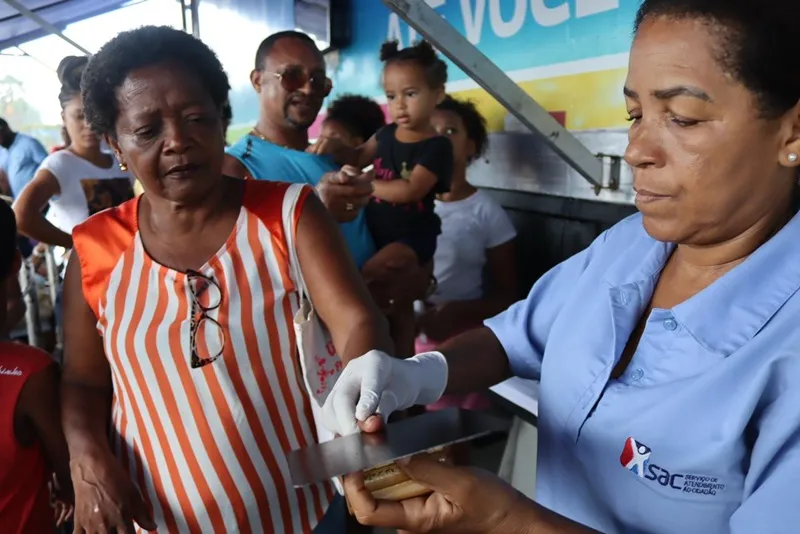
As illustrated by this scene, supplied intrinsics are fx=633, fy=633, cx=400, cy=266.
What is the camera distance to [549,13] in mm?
2100

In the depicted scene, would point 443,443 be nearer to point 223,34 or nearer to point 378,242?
point 378,242

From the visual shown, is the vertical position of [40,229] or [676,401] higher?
[40,229]

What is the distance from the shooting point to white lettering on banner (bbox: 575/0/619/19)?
189cm

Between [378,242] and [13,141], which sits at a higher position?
[13,141]

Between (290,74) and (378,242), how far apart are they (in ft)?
1.97

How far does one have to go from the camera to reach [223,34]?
544 cm

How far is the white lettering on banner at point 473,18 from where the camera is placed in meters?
2.42

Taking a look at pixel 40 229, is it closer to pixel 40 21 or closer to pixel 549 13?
pixel 549 13

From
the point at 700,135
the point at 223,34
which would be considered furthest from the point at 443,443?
the point at 223,34

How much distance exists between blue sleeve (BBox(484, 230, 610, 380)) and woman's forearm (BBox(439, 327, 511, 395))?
0.05 ft

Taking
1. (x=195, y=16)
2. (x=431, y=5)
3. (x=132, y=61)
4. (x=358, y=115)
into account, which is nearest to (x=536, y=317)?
(x=132, y=61)

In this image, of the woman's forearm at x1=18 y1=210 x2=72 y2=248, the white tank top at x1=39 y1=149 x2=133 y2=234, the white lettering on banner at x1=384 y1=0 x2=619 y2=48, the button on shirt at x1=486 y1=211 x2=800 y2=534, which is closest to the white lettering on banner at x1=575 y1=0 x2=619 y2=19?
the white lettering on banner at x1=384 y1=0 x2=619 y2=48

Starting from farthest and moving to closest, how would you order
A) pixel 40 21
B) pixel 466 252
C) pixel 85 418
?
pixel 40 21 → pixel 466 252 → pixel 85 418

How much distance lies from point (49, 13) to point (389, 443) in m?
5.58
